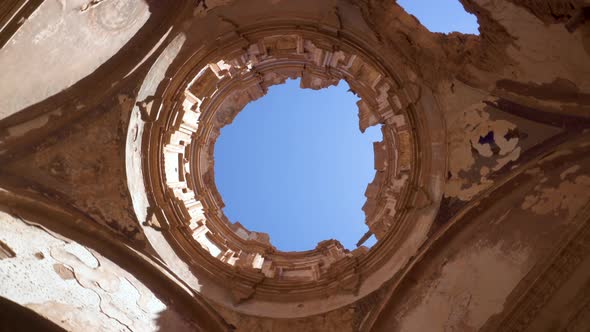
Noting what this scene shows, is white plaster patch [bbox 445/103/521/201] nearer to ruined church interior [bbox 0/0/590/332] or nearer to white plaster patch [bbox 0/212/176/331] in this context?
ruined church interior [bbox 0/0/590/332]

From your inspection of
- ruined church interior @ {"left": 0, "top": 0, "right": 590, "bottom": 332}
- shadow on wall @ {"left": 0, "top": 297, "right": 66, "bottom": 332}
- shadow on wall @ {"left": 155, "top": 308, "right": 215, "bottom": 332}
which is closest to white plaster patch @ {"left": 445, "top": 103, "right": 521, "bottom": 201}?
ruined church interior @ {"left": 0, "top": 0, "right": 590, "bottom": 332}

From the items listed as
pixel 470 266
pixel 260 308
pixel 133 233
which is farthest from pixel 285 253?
pixel 470 266

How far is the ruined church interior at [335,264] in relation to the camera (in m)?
6.08

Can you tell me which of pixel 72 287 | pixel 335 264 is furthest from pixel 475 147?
pixel 72 287

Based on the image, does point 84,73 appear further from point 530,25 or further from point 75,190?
point 530,25

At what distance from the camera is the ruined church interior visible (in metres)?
6.08

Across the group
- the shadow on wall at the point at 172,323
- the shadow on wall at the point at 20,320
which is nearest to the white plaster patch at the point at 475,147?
the shadow on wall at the point at 172,323

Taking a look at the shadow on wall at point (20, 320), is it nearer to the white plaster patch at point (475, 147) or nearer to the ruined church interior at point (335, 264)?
the ruined church interior at point (335, 264)

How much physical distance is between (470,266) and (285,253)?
5030mm

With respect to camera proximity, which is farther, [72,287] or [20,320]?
[72,287]

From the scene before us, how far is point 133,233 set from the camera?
753 centimetres

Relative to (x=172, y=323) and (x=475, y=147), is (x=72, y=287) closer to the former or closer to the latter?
(x=172, y=323)

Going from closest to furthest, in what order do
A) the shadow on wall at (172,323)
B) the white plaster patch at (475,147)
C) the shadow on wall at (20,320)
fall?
the shadow on wall at (20,320) < the white plaster patch at (475,147) < the shadow on wall at (172,323)

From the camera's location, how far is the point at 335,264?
801cm
